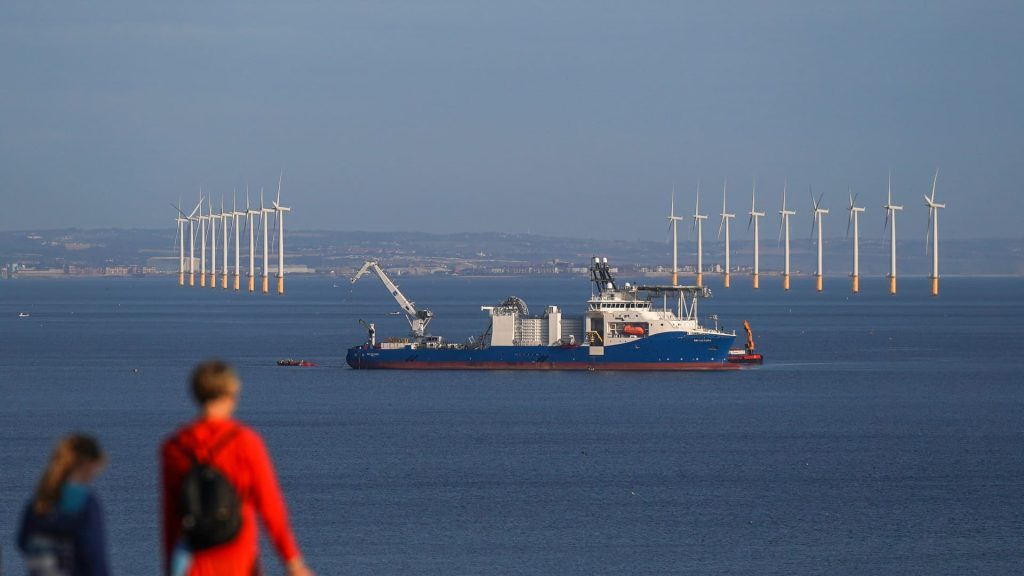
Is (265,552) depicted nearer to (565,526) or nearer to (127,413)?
(565,526)

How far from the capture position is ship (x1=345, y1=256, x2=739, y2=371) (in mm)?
101250

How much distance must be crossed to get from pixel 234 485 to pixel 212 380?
2.22ft

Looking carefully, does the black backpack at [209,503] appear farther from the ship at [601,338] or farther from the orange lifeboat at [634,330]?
the orange lifeboat at [634,330]

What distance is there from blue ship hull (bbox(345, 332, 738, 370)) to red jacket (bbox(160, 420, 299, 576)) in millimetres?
91546

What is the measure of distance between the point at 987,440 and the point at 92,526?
6879cm

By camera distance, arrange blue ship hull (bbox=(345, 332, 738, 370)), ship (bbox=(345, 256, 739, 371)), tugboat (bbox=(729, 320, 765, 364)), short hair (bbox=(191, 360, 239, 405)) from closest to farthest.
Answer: short hair (bbox=(191, 360, 239, 405))
ship (bbox=(345, 256, 739, 371))
blue ship hull (bbox=(345, 332, 738, 370))
tugboat (bbox=(729, 320, 765, 364))

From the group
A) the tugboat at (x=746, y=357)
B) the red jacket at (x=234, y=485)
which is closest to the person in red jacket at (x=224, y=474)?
the red jacket at (x=234, y=485)

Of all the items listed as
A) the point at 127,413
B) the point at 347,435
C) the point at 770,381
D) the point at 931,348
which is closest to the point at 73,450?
the point at 347,435

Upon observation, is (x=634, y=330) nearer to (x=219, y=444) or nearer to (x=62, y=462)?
(x=219, y=444)

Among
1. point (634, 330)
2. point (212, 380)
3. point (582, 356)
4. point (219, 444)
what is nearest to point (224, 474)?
point (219, 444)

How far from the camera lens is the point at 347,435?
243ft

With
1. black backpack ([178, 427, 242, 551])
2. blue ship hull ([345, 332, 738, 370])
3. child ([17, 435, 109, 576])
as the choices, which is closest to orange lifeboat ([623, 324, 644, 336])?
blue ship hull ([345, 332, 738, 370])

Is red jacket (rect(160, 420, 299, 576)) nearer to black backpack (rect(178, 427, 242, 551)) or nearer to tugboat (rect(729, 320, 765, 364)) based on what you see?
black backpack (rect(178, 427, 242, 551))

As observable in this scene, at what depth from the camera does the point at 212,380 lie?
9781mm
